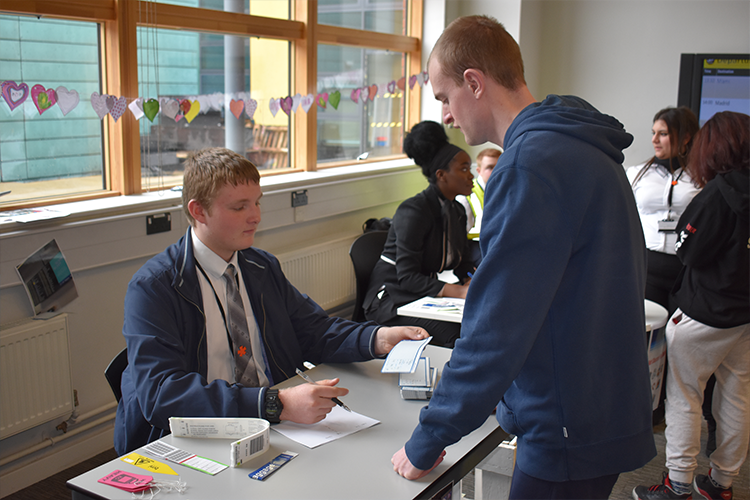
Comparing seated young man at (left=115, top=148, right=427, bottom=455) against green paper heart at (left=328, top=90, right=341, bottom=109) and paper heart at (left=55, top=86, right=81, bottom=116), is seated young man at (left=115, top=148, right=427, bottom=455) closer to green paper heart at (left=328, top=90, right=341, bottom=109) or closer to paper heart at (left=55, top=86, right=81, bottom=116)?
paper heart at (left=55, top=86, right=81, bottom=116)

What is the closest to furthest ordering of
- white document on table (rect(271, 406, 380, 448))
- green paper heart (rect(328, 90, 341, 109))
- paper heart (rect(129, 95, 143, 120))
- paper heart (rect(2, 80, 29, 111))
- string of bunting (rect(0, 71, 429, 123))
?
1. white document on table (rect(271, 406, 380, 448))
2. paper heart (rect(2, 80, 29, 111))
3. string of bunting (rect(0, 71, 429, 123))
4. paper heart (rect(129, 95, 143, 120))
5. green paper heart (rect(328, 90, 341, 109))

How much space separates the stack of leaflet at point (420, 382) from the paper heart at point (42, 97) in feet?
6.37

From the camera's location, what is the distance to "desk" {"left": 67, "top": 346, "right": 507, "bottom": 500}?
1.22 metres

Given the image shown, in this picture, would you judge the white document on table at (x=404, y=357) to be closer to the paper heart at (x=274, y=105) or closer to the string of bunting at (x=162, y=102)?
the string of bunting at (x=162, y=102)

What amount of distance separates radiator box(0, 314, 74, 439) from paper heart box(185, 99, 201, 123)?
1215 mm

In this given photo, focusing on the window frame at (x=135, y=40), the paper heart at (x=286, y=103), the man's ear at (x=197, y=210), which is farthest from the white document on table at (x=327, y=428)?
the paper heart at (x=286, y=103)

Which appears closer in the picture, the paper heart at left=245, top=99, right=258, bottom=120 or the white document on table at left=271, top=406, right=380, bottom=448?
the white document on table at left=271, top=406, right=380, bottom=448

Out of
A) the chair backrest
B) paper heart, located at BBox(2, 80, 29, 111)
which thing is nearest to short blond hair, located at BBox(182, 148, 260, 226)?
paper heart, located at BBox(2, 80, 29, 111)

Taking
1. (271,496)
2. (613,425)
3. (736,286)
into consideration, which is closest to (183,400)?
(271,496)

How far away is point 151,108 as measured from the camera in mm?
2881

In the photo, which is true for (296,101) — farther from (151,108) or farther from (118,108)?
(118,108)

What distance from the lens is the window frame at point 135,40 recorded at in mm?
2697

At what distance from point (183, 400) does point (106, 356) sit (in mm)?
1495

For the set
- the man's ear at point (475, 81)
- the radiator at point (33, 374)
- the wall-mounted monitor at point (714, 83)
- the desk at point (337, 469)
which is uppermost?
the wall-mounted monitor at point (714, 83)
